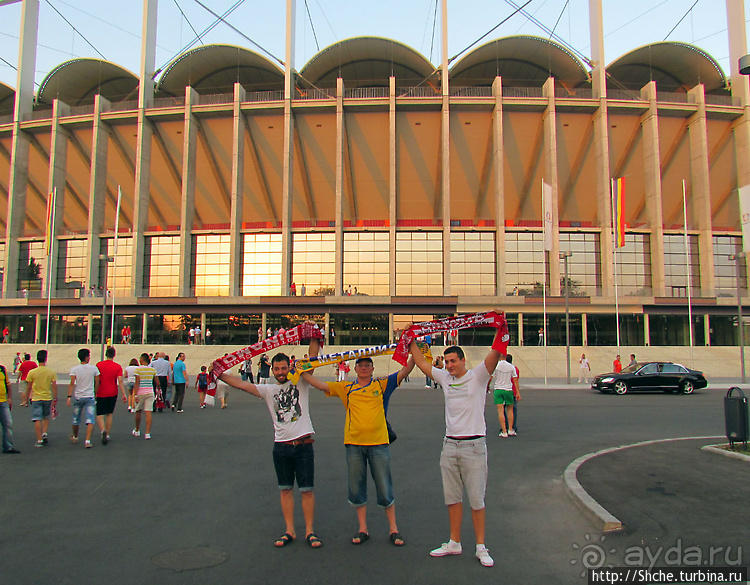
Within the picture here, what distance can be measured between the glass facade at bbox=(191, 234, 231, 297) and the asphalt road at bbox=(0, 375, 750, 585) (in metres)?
34.7

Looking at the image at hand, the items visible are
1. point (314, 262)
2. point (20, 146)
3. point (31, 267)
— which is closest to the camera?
point (20, 146)

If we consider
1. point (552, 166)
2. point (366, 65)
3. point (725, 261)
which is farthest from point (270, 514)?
point (725, 261)

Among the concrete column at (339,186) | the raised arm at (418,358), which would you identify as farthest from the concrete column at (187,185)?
the raised arm at (418,358)

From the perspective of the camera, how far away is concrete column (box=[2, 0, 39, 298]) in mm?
43219

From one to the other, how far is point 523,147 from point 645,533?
41.5 metres

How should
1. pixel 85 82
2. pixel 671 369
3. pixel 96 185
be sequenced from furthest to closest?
pixel 85 82 < pixel 96 185 < pixel 671 369

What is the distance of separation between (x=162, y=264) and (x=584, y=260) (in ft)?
120

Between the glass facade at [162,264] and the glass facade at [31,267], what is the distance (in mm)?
9669

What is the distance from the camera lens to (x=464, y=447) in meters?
4.55

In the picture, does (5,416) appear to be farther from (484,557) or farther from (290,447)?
(484,557)

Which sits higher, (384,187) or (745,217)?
(384,187)

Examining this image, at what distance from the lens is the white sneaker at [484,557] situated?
427cm

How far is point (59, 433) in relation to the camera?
10.9 meters

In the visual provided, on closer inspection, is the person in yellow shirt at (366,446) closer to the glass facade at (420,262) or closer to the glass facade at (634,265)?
the glass facade at (420,262)
